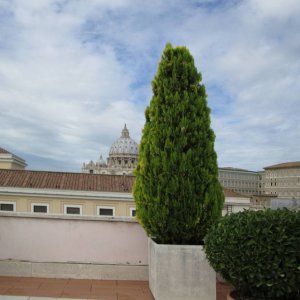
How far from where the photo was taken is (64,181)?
3166 cm

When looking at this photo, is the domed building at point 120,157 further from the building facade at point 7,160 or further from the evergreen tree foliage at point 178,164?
the evergreen tree foliage at point 178,164

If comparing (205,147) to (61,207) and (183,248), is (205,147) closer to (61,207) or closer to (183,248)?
(183,248)

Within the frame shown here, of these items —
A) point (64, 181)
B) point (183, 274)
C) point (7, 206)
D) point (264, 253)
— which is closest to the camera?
point (264, 253)

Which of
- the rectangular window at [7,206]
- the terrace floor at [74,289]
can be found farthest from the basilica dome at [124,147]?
the terrace floor at [74,289]

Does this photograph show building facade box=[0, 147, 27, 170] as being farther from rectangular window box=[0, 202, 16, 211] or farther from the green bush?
the green bush

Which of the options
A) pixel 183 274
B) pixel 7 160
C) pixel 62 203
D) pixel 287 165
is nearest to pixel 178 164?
pixel 183 274

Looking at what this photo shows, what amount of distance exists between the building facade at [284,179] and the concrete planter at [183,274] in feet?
265

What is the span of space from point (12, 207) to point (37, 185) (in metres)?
2.57

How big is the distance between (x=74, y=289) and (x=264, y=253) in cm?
312

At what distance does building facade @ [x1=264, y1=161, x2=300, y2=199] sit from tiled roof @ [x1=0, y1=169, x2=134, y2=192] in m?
57.8

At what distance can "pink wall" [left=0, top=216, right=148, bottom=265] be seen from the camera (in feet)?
20.8

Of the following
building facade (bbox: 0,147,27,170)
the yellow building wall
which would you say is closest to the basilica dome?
building facade (bbox: 0,147,27,170)

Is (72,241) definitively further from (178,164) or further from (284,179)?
(284,179)

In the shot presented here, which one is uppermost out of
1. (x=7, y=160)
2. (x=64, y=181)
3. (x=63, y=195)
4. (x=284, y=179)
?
(x=284, y=179)
